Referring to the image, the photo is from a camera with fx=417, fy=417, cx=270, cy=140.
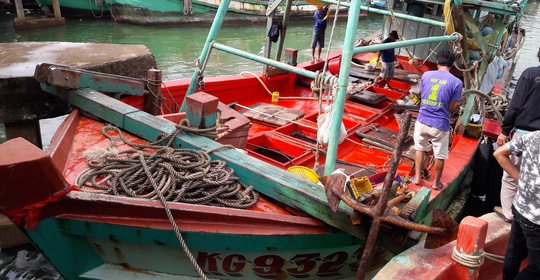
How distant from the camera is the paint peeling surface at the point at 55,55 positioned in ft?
13.6

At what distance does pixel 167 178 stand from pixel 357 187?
4.42ft

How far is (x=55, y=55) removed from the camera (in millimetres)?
4730

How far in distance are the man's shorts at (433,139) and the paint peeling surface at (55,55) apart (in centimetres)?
322

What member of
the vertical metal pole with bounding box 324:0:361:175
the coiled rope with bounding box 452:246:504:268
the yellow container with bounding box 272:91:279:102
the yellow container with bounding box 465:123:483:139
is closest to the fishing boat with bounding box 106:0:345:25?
the yellow container with bounding box 272:91:279:102

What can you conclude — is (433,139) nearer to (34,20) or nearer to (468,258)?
(468,258)

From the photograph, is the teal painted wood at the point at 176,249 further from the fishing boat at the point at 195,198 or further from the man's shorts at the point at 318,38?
the man's shorts at the point at 318,38

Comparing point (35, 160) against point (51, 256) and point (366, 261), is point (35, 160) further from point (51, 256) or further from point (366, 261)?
point (366, 261)

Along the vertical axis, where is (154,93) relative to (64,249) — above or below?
above

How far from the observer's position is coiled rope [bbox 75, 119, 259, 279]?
9.38 feet

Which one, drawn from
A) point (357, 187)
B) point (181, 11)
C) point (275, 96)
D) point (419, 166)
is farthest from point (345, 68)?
point (181, 11)

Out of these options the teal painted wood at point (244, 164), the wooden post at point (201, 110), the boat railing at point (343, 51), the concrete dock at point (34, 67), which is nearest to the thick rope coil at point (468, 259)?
the teal painted wood at point (244, 164)

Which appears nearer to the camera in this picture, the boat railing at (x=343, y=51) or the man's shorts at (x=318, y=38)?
the boat railing at (x=343, y=51)

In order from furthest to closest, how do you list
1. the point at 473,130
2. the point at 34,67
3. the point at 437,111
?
the point at 473,130
the point at 34,67
the point at 437,111

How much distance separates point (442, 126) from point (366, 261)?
183 centimetres
